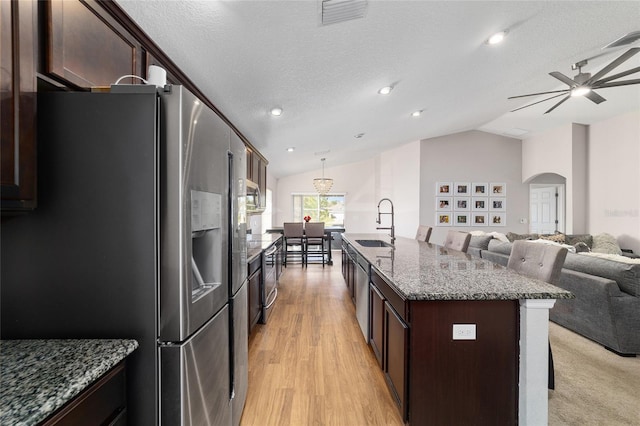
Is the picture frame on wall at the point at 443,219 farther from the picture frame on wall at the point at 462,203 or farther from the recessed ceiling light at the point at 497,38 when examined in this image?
the recessed ceiling light at the point at 497,38

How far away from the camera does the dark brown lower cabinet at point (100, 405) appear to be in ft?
2.11

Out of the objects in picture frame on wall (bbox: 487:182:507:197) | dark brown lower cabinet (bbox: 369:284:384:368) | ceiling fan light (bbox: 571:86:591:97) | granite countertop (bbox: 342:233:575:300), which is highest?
ceiling fan light (bbox: 571:86:591:97)

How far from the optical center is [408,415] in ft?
4.59

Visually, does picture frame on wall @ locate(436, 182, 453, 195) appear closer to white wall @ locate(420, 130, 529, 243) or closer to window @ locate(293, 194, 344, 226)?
white wall @ locate(420, 130, 529, 243)

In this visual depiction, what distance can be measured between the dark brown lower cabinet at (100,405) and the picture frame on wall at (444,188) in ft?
23.4

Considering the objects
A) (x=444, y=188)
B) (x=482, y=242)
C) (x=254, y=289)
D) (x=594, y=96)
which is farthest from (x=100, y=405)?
(x=444, y=188)

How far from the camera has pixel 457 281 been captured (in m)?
1.55

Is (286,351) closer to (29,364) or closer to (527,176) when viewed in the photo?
(29,364)

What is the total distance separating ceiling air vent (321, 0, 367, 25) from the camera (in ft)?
5.56

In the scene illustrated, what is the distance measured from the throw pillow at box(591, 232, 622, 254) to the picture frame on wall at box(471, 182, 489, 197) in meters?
2.29

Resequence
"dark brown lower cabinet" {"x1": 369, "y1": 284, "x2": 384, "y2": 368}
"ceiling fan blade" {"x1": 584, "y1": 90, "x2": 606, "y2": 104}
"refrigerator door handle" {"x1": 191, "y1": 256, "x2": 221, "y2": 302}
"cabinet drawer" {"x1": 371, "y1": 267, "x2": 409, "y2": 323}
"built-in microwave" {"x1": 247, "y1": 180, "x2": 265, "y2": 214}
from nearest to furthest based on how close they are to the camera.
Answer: "refrigerator door handle" {"x1": 191, "y1": 256, "x2": 221, "y2": 302} < "cabinet drawer" {"x1": 371, "y1": 267, "x2": 409, "y2": 323} < "dark brown lower cabinet" {"x1": 369, "y1": 284, "x2": 384, "y2": 368} < "ceiling fan blade" {"x1": 584, "y1": 90, "x2": 606, "y2": 104} < "built-in microwave" {"x1": 247, "y1": 180, "x2": 265, "y2": 214}

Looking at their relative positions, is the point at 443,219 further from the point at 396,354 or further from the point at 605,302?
the point at 396,354

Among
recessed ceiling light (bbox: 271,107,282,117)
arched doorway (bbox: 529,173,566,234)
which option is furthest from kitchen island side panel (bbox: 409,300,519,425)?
arched doorway (bbox: 529,173,566,234)

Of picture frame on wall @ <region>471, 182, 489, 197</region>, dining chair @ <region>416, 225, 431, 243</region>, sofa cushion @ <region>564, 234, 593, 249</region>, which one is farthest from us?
picture frame on wall @ <region>471, 182, 489, 197</region>
